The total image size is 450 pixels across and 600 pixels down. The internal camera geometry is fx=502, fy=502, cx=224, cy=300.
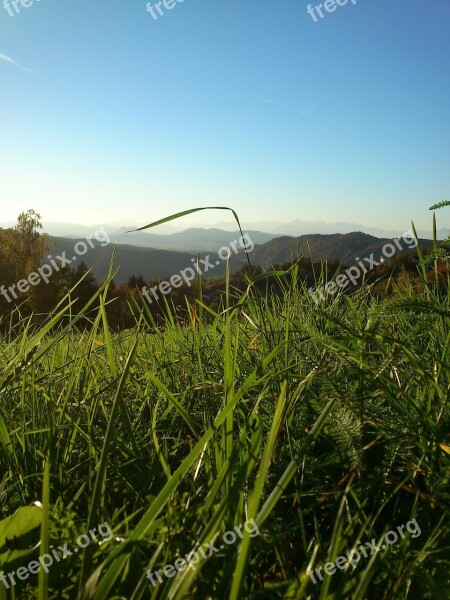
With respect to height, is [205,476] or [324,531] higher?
[205,476]

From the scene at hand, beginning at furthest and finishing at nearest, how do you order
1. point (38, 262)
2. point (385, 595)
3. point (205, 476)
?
point (38, 262)
point (205, 476)
point (385, 595)

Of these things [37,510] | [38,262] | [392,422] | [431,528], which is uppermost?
[38,262]

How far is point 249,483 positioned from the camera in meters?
0.98

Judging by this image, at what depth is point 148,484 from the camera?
110cm

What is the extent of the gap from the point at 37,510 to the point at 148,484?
0.83 ft

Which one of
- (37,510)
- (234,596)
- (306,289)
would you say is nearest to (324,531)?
(234,596)

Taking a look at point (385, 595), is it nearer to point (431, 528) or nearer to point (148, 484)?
point (431, 528)

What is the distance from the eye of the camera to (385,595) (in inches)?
30.0

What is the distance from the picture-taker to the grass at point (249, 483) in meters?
0.72

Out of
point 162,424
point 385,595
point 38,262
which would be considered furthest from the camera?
point 38,262

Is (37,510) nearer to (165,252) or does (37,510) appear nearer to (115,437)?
(115,437)

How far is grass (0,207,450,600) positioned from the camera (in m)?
0.72

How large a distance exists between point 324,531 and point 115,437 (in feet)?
1.73

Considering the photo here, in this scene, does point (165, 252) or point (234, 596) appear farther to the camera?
point (165, 252)
